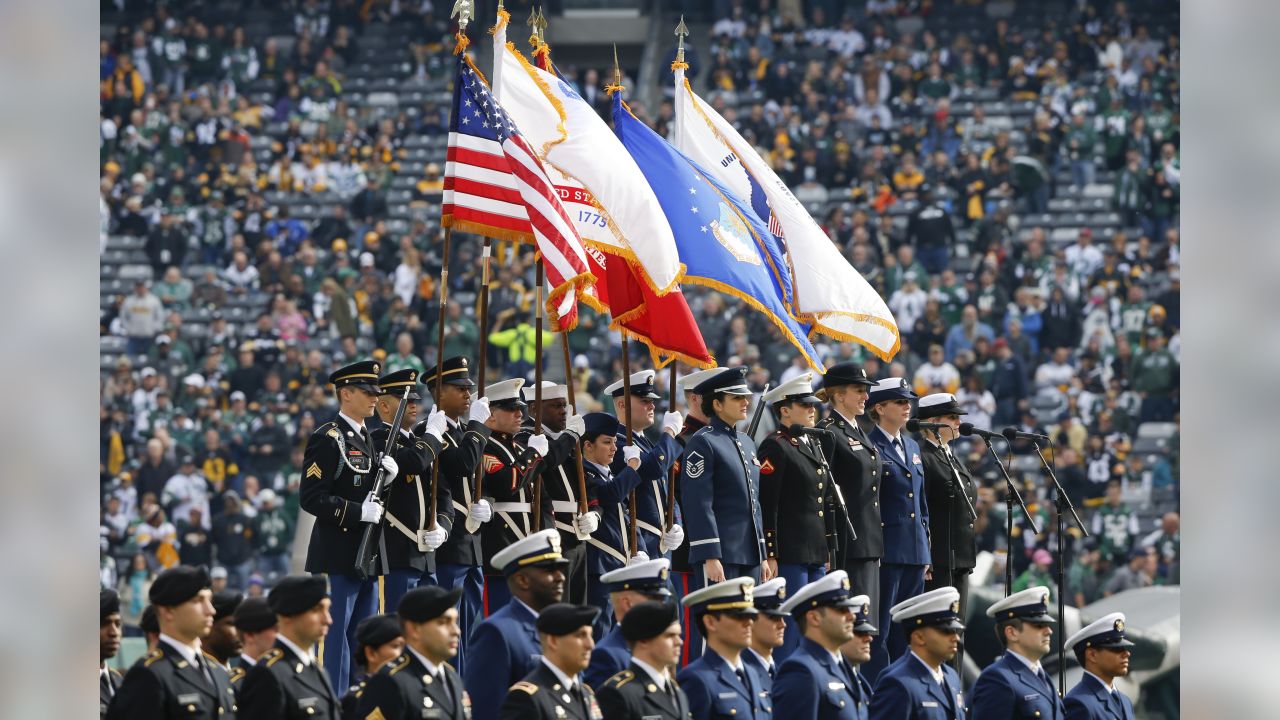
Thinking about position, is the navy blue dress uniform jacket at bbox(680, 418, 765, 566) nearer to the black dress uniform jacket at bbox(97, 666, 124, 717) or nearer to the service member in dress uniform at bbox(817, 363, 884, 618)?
the service member in dress uniform at bbox(817, 363, 884, 618)

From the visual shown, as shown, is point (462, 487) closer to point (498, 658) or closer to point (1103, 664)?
point (498, 658)

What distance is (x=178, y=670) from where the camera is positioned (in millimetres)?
5664

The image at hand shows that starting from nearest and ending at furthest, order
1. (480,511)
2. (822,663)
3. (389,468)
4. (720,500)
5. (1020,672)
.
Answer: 1. (822,663)
2. (1020,672)
3. (389,468)
4. (480,511)
5. (720,500)

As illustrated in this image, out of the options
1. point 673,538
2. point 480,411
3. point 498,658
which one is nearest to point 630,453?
point 673,538

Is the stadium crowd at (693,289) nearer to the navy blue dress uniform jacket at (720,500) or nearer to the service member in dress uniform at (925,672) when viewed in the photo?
the navy blue dress uniform jacket at (720,500)

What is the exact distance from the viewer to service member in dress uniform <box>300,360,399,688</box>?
26.7 feet

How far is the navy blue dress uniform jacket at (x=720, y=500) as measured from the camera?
8.70m

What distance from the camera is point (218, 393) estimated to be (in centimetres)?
1909

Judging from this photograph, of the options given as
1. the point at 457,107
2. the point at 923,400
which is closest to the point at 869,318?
the point at 923,400

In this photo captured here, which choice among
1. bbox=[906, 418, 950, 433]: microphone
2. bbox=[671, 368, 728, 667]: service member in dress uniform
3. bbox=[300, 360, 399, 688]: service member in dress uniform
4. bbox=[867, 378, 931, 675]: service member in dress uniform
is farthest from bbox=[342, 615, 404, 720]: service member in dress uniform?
bbox=[906, 418, 950, 433]: microphone

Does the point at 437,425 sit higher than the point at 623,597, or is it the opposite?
the point at 437,425

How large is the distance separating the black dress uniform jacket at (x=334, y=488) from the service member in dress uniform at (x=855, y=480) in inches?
93.2

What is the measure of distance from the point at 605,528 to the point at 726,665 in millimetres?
2128

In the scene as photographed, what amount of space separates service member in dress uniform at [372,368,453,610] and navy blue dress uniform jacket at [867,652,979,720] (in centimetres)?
197
